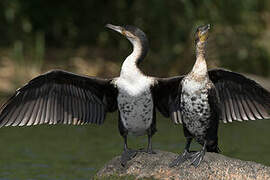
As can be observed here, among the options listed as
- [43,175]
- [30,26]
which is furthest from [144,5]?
[43,175]

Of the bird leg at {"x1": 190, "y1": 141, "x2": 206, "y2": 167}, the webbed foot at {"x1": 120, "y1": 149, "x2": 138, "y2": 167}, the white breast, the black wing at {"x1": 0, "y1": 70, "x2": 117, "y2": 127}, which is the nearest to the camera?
the bird leg at {"x1": 190, "y1": 141, "x2": 206, "y2": 167}

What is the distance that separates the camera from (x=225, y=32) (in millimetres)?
17734

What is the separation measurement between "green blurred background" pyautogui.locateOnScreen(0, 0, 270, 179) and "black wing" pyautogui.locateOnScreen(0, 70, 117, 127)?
3798 mm

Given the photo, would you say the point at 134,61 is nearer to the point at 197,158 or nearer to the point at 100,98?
the point at 100,98

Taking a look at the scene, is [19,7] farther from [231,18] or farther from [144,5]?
[231,18]

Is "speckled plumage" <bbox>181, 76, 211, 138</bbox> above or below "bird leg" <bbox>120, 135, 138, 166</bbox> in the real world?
above

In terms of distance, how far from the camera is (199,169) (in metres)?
6.87

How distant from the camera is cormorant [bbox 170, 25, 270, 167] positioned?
6.80 meters

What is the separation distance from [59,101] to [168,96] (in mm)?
1415

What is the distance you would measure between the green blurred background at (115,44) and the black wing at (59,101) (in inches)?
150

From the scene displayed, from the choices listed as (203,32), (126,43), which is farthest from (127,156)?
(126,43)

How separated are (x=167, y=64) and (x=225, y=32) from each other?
6.37 ft

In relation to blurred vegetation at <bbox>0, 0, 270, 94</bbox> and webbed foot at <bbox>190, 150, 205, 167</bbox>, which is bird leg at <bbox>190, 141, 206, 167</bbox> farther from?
blurred vegetation at <bbox>0, 0, 270, 94</bbox>

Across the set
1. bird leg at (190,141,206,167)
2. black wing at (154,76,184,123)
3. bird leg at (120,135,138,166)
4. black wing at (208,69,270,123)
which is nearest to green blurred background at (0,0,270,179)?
black wing at (154,76,184,123)
